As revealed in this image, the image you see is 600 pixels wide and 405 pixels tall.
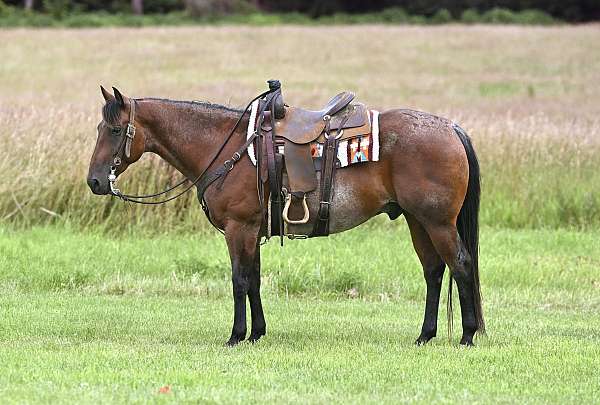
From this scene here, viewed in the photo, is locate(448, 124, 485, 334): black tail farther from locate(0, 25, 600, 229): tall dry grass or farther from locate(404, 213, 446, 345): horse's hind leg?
locate(0, 25, 600, 229): tall dry grass

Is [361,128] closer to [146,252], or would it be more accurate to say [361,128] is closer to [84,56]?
[146,252]

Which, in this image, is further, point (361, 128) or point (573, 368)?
point (361, 128)

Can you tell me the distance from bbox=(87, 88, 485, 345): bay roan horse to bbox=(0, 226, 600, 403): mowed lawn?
1.94ft

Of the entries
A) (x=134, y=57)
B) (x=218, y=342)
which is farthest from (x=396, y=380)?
(x=134, y=57)

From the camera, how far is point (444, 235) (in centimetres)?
868

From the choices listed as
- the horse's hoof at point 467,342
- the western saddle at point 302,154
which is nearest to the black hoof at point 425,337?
the horse's hoof at point 467,342

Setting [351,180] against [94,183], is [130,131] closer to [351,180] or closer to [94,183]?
[94,183]

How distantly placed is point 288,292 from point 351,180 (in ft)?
10.2

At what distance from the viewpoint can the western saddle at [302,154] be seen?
8742 mm

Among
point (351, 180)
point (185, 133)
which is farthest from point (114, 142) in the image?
point (351, 180)

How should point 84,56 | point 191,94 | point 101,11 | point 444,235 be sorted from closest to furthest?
point 444,235
point 191,94
point 84,56
point 101,11

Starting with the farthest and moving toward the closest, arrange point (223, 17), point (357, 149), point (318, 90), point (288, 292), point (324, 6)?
point (324, 6) < point (223, 17) < point (318, 90) < point (288, 292) < point (357, 149)

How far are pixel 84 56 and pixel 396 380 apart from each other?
3099 cm

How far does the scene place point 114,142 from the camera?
8805 millimetres
